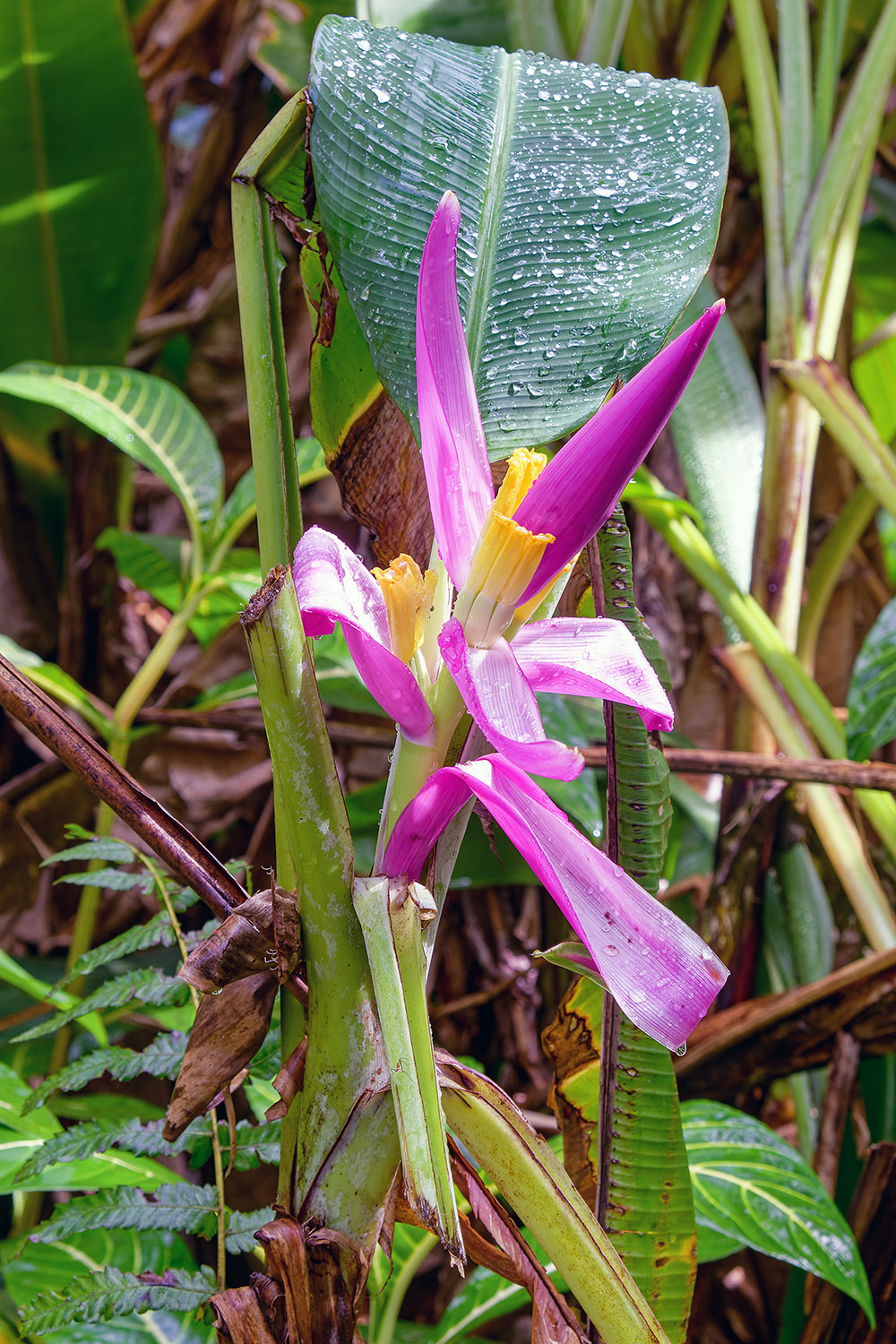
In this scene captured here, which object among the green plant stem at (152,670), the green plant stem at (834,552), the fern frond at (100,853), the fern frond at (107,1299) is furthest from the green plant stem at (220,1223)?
the green plant stem at (834,552)

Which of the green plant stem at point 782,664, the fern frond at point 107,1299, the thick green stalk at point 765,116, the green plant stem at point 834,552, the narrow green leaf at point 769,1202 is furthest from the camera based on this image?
the green plant stem at point 834,552

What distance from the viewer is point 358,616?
23 centimetres

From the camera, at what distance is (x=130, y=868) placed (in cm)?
84

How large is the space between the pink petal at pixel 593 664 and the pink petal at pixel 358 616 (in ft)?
0.11

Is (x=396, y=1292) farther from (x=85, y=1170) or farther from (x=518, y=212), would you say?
(x=518, y=212)

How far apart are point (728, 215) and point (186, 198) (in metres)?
0.70

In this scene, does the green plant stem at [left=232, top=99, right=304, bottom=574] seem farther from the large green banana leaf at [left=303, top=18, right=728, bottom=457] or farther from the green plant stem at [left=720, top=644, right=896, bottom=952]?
the green plant stem at [left=720, top=644, right=896, bottom=952]

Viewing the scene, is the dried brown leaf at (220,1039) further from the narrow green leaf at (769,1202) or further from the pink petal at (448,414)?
the narrow green leaf at (769,1202)

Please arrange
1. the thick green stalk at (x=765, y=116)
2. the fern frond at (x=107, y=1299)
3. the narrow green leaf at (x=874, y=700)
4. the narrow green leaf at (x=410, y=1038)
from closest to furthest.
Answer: the narrow green leaf at (x=410, y=1038) < the fern frond at (x=107, y=1299) < the narrow green leaf at (x=874, y=700) < the thick green stalk at (x=765, y=116)

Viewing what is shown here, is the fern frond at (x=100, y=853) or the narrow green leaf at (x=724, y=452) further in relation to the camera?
the narrow green leaf at (x=724, y=452)

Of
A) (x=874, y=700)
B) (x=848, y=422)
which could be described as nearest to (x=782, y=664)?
(x=874, y=700)

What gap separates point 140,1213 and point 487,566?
296 mm

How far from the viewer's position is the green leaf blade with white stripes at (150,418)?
63 centimetres

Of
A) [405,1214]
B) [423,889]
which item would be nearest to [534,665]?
[423,889]
